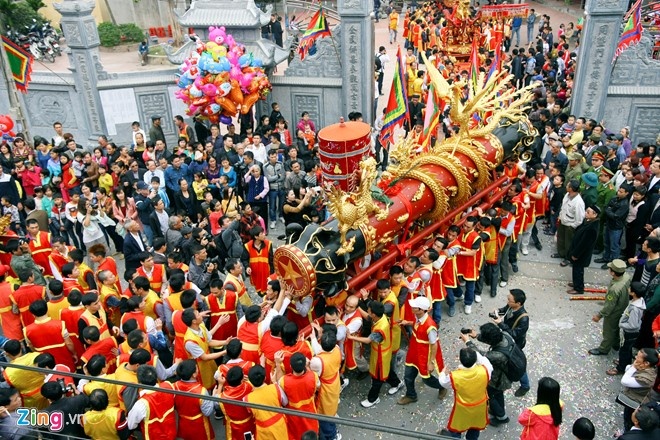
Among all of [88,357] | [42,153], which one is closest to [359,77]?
[42,153]

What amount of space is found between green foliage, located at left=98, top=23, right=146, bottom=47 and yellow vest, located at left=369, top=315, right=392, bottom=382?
2442cm

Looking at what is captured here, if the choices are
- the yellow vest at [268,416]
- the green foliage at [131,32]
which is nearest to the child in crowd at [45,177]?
the yellow vest at [268,416]

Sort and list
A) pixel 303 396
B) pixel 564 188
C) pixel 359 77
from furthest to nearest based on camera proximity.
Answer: pixel 359 77
pixel 564 188
pixel 303 396

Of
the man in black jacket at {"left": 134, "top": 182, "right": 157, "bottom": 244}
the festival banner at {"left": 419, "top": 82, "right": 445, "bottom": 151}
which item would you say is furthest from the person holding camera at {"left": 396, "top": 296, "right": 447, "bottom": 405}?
the man in black jacket at {"left": 134, "top": 182, "right": 157, "bottom": 244}

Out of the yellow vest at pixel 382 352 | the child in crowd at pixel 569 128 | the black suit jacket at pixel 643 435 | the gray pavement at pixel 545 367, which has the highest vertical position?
the child in crowd at pixel 569 128

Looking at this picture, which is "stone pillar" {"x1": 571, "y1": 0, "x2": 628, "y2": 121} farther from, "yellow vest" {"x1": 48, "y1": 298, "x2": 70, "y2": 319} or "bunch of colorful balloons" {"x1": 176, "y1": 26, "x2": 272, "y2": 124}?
Result: "yellow vest" {"x1": 48, "y1": 298, "x2": 70, "y2": 319}

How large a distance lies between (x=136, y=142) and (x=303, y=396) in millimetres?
7455

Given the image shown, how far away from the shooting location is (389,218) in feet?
21.6

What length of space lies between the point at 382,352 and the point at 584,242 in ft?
12.0

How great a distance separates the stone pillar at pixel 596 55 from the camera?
1062 cm

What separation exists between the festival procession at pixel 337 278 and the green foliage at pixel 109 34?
15.4 meters

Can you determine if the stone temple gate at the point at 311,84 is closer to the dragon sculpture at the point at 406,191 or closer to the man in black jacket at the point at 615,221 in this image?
the dragon sculpture at the point at 406,191

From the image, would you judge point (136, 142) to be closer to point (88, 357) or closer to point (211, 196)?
point (211, 196)

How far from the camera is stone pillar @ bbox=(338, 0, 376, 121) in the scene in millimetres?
11258
